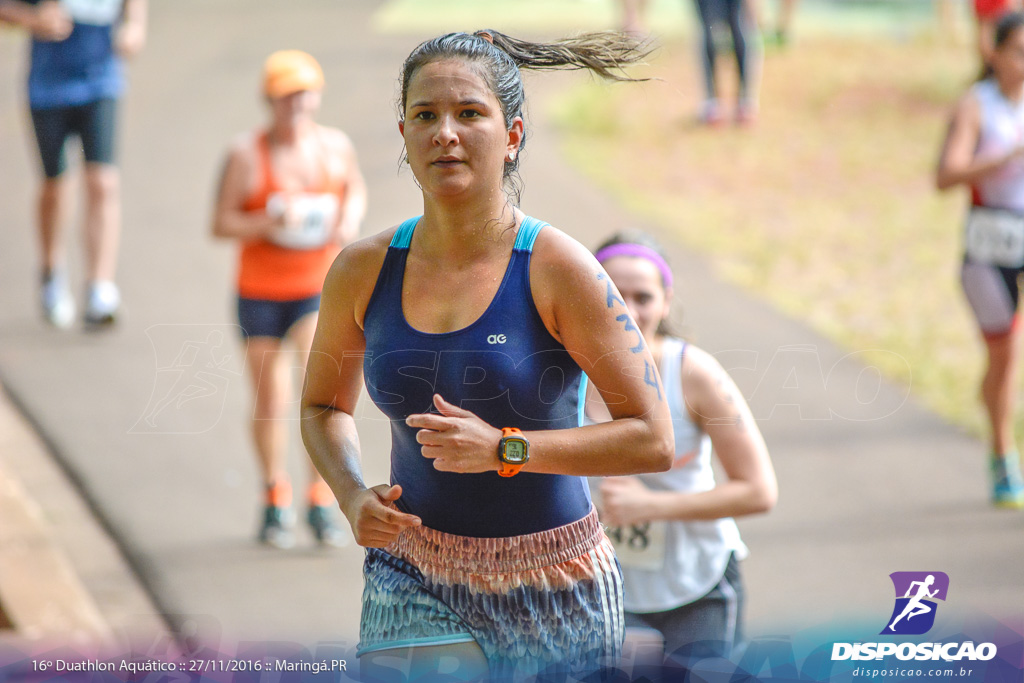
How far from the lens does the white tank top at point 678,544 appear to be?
2588 millimetres

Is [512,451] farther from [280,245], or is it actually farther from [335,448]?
[280,245]

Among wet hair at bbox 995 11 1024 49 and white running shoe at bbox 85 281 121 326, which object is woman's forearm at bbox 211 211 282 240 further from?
wet hair at bbox 995 11 1024 49

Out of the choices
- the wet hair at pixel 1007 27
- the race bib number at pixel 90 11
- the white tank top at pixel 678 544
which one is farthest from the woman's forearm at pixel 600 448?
the race bib number at pixel 90 11

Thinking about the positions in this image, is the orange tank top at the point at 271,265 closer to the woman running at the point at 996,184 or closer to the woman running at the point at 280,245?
the woman running at the point at 280,245

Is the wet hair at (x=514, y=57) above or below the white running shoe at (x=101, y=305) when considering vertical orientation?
below

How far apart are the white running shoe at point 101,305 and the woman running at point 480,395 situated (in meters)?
4.22

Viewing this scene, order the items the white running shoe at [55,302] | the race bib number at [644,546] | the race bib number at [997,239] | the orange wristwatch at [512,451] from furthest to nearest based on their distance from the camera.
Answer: the white running shoe at [55,302], the race bib number at [997,239], the race bib number at [644,546], the orange wristwatch at [512,451]

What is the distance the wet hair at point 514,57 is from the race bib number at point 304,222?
2332mm

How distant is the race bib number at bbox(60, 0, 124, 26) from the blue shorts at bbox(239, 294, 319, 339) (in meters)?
2.30

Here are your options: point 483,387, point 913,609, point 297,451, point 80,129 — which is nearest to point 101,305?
point 80,129

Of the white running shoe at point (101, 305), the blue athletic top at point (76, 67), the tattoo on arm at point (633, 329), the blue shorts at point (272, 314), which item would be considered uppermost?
the blue athletic top at point (76, 67)

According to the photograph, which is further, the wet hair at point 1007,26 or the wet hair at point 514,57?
the wet hair at point 1007,26

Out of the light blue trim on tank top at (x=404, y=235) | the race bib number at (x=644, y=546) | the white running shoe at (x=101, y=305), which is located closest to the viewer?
the light blue trim on tank top at (x=404, y=235)

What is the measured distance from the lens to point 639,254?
259 centimetres
